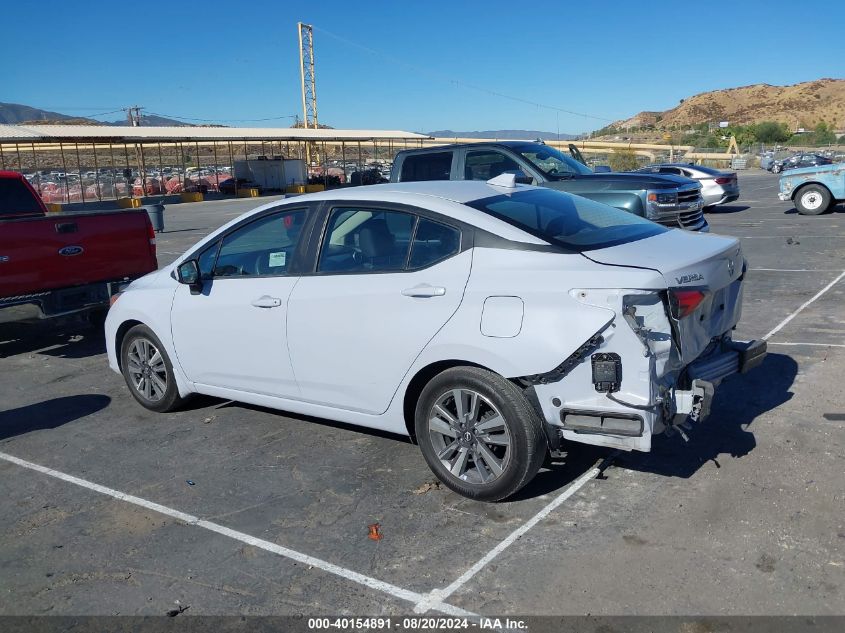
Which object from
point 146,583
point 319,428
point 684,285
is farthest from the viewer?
point 319,428

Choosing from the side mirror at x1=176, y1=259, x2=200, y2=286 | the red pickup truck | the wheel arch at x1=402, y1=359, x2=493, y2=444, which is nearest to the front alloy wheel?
the side mirror at x1=176, y1=259, x2=200, y2=286

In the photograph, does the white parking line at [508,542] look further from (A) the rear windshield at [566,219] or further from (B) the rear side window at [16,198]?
(B) the rear side window at [16,198]

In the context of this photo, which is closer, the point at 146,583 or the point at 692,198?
the point at 146,583

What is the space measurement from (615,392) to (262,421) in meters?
3.02

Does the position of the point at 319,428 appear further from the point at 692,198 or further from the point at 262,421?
the point at 692,198

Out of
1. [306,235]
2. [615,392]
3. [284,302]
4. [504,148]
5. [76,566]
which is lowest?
[76,566]

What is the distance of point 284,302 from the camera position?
5074 mm

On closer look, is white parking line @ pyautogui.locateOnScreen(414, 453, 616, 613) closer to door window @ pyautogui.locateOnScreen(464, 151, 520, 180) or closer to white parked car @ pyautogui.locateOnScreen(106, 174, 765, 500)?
white parked car @ pyautogui.locateOnScreen(106, 174, 765, 500)

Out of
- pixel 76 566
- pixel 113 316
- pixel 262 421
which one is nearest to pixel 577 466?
pixel 262 421

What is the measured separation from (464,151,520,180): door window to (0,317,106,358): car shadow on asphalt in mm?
5515

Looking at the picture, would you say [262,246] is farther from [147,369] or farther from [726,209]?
[726,209]

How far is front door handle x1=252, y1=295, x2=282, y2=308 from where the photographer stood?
16.8 feet

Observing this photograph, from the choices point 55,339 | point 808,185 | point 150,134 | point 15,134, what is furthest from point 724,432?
point 150,134

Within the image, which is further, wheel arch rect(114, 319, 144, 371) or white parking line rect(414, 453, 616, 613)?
wheel arch rect(114, 319, 144, 371)
